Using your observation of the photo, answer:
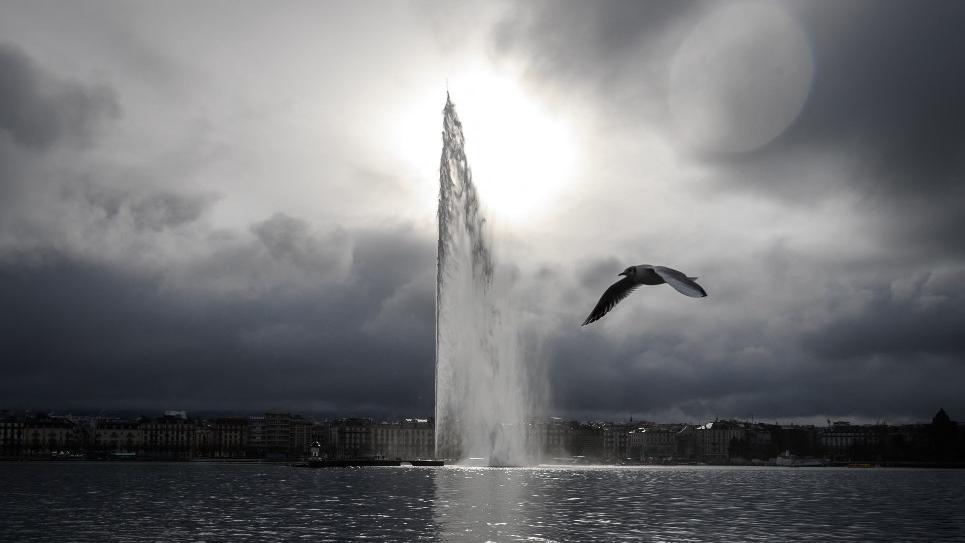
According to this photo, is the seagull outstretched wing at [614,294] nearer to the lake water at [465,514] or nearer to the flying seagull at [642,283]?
the flying seagull at [642,283]

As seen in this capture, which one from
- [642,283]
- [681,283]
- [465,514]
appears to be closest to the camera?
[681,283]

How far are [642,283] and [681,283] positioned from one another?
6.38 feet

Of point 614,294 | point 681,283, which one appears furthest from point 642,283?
point 681,283

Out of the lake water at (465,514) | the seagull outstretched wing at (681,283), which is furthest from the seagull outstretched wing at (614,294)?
the lake water at (465,514)

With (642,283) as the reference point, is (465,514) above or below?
below

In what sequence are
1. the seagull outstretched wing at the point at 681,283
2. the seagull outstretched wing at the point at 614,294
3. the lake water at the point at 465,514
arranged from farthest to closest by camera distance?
the lake water at the point at 465,514, the seagull outstretched wing at the point at 614,294, the seagull outstretched wing at the point at 681,283

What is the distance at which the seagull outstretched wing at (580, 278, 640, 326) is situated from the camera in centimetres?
1620

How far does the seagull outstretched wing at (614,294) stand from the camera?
1620 centimetres

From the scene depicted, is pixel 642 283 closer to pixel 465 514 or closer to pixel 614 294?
pixel 614 294

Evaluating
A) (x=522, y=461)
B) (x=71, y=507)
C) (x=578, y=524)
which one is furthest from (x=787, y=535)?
(x=522, y=461)

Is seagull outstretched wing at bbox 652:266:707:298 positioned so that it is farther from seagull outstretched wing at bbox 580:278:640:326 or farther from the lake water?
the lake water

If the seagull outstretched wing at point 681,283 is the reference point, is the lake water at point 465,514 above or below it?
below

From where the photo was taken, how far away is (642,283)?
1573 centimetres

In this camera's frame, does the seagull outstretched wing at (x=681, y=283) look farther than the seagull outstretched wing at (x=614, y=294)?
No
